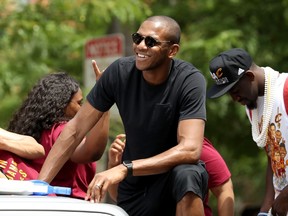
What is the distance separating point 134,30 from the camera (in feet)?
35.6

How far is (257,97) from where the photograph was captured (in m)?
4.70

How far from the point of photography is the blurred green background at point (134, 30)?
10.2 m

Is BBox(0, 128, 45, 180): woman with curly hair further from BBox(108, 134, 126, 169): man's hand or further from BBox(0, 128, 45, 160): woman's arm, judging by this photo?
BBox(108, 134, 126, 169): man's hand

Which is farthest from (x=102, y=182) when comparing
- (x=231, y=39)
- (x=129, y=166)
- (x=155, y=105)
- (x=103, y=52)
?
(x=231, y=39)

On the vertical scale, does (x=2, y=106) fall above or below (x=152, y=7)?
below

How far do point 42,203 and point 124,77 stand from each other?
3.81 ft

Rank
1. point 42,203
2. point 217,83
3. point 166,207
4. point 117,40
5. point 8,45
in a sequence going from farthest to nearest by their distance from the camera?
point 8,45, point 117,40, point 217,83, point 166,207, point 42,203

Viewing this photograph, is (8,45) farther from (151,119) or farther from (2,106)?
(151,119)

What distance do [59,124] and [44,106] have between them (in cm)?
16

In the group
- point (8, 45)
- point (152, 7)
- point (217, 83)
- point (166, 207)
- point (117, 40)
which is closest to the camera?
point (166, 207)

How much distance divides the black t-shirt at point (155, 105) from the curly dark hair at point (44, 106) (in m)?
0.73

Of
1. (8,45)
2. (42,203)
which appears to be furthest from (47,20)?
(42,203)

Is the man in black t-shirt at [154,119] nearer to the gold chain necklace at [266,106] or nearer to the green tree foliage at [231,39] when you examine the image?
the gold chain necklace at [266,106]

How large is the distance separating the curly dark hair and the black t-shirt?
2.40 feet
